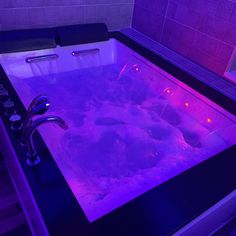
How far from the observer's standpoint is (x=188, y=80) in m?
1.89

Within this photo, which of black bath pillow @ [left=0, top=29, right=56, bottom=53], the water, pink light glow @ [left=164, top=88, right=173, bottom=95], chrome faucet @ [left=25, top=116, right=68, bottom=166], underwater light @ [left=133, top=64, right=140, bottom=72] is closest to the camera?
chrome faucet @ [left=25, top=116, right=68, bottom=166]

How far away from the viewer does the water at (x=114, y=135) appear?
4.33 ft

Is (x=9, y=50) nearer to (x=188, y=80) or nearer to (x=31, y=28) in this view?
(x=31, y=28)

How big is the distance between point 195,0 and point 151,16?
20.3 inches

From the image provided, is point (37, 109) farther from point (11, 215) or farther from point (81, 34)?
point (81, 34)

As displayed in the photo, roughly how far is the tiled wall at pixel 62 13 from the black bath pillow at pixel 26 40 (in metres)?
0.10

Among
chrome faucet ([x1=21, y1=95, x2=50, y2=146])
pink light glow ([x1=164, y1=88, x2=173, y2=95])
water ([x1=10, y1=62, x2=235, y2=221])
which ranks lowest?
water ([x1=10, y1=62, x2=235, y2=221])

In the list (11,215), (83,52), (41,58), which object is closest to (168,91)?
(83,52)

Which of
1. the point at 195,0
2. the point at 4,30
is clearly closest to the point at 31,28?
the point at 4,30

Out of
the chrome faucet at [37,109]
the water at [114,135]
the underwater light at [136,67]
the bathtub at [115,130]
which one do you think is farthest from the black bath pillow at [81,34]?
the chrome faucet at [37,109]

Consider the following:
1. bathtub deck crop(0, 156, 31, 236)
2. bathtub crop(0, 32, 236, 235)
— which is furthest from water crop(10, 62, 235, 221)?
bathtub deck crop(0, 156, 31, 236)

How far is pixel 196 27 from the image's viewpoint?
1.98 meters

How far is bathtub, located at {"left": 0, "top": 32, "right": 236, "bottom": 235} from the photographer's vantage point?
1096 mm

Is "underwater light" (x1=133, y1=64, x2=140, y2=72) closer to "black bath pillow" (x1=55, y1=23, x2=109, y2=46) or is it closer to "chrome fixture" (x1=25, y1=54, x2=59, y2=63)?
"black bath pillow" (x1=55, y1=23, x2=109, y2=46)
